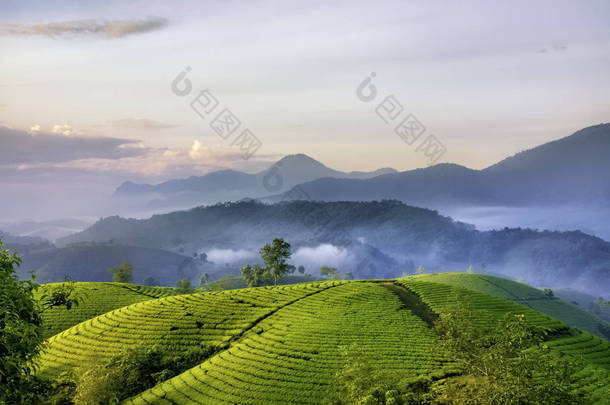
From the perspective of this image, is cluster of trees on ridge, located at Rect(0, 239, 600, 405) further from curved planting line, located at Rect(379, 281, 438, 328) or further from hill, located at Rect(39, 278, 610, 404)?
curved planting line, located at Rect(379, 281, 438, 328)

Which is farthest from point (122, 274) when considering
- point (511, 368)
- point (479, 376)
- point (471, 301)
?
point (511, 368)

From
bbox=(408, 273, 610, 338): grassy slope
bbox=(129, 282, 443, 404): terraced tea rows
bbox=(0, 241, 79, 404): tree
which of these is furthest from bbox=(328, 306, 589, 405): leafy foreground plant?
bbox=(408, 273, 610, 338): grassy slope

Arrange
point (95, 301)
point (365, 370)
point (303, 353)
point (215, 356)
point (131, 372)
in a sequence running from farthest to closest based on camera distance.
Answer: point (95, 301) < point (215, 356) < point (303, 353) < point (131, 372) < point (365, 370)

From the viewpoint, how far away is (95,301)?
80562mm

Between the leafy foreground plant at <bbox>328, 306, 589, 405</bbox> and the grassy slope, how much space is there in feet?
276

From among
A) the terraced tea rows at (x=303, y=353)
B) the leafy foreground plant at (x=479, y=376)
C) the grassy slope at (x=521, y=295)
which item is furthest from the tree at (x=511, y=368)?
the grassy slope at (x=521, y=295)

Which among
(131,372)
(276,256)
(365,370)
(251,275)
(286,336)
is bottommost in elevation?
(131,372)

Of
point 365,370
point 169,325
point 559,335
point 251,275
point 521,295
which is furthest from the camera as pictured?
point 251,275

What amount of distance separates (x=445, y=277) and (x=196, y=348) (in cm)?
9270

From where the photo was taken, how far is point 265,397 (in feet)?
133

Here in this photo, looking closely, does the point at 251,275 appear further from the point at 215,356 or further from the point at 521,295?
the point at 215,356

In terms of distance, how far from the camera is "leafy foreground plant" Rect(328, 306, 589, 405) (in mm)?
25772

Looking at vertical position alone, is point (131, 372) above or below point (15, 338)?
below

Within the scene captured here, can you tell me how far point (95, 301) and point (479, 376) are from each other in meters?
71.2
